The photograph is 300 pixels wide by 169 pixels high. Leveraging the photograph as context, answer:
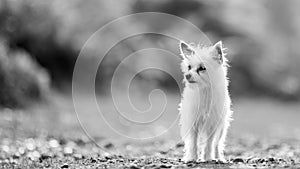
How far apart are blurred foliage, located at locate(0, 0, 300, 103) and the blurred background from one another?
56mm

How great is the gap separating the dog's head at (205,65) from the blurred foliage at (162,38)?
16619mm

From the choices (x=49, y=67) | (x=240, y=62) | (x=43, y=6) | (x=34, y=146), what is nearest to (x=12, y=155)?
(x=34, y=146)

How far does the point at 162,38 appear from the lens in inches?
1199

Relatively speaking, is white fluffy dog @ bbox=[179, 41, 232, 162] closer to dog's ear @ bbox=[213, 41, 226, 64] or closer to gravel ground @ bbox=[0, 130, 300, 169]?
dog's ear @ bbox=[213, 41, 226, 64]

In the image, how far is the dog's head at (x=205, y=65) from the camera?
777cm

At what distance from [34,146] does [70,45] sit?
1787cm

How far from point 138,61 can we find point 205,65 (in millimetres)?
20911

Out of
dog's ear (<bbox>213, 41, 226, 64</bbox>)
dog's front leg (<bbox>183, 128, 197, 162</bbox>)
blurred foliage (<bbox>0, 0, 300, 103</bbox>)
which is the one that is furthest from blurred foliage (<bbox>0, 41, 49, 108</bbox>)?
dog's ear (<bbox>213, 41, 226, 64</bbox>)

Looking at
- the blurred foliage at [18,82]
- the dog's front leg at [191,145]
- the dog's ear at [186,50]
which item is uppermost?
the blurred foliage at [18,82]

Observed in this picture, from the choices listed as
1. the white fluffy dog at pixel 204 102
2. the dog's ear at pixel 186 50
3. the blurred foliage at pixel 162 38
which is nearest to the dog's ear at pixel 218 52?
the white fluffy dog at pixel 204 102

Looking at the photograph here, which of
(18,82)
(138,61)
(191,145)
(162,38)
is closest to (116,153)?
(191,145)

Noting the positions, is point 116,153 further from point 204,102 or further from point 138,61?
point 138,61

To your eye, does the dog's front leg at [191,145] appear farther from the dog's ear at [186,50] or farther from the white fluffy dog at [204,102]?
the dog's ear at [186,50]

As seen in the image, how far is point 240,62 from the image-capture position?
32219 millimetres
